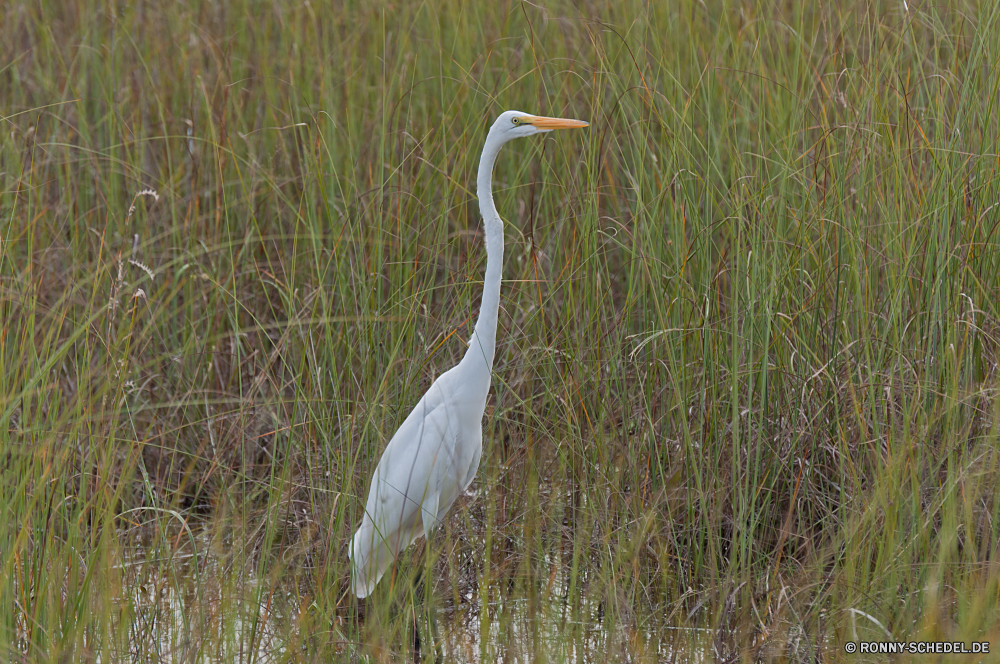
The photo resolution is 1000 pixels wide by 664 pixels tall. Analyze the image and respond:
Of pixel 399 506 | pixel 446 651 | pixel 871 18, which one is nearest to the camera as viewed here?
pixel 446 651

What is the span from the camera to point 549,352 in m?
2.64

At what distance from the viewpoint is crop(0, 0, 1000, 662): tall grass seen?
1.93 metres

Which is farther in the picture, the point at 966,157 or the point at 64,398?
the point at 64,398

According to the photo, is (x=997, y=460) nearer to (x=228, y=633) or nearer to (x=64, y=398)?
(x=228, y=633)

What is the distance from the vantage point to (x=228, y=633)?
1.74 meters

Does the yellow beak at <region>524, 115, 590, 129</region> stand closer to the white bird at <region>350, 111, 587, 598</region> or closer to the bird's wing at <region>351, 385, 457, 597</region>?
the white bird at <region>350, 111, 587, 598</region>

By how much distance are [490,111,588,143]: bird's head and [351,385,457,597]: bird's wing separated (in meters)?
0.71

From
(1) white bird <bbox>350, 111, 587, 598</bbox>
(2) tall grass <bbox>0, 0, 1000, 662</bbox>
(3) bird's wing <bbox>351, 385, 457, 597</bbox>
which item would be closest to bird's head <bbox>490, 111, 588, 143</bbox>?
(1) white bird <bbox>350, 111, 587, 598</bbox>

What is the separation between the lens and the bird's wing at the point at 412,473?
241cm

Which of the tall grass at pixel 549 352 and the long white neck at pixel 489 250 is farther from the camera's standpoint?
the long white neck at pixel 489 250

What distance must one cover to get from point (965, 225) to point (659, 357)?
2.80 feet

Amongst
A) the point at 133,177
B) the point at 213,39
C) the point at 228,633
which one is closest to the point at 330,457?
the point at 228,633

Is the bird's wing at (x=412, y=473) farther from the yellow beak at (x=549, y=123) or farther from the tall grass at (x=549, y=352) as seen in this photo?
the yellow beak at (x=549, y=123)

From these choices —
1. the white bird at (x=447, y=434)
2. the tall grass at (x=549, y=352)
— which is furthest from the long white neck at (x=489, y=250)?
the tall grass at (x=549, y=352)
